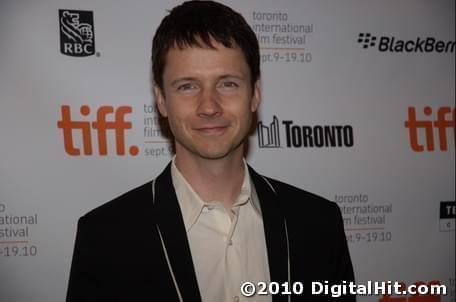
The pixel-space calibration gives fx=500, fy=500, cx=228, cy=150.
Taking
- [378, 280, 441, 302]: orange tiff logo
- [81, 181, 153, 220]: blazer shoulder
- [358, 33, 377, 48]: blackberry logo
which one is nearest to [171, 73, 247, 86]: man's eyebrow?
[81, 181, 153, 220]: blazer shoulder

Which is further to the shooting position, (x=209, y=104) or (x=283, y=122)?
(x=283, y=122)

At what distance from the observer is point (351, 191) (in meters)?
2.38

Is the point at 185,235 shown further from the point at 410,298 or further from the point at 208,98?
the point at 410,298

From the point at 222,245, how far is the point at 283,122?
0.85m

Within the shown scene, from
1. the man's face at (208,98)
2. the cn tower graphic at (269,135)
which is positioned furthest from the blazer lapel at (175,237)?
the cn tower graphic at (269,135)

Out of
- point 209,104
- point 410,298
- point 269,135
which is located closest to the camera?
point 209,104

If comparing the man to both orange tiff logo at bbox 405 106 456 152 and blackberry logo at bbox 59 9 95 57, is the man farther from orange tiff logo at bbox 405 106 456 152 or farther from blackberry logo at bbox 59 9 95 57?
orange tiff logo at bbox 405 106 456 152

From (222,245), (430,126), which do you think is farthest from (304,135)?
→ (222,245)

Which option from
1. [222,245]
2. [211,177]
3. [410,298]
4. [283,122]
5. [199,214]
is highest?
[283,122]

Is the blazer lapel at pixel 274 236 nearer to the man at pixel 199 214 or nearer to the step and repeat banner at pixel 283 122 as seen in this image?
the man at pixel 199 214

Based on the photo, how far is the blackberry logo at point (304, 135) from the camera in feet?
7.54

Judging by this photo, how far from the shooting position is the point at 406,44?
2475 mm

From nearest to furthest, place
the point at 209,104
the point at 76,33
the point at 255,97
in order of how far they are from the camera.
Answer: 1. the point at 209,104
2. the point at 255,97
3. the point at 76,33

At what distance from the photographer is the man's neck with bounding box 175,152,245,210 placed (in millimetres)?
1702
